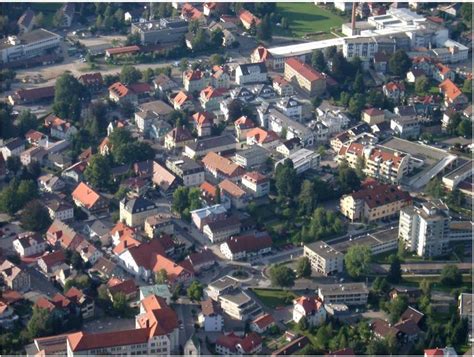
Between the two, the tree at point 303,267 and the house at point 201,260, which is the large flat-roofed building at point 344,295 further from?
the house at point 201,260

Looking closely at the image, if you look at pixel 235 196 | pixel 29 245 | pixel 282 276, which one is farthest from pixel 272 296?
pixel 29 245

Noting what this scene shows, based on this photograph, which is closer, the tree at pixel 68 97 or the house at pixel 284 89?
the tree at pixel 68 97

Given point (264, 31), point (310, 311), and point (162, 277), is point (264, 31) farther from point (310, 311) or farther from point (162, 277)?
point (310, 311)

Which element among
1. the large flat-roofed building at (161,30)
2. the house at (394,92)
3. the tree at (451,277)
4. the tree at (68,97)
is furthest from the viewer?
the large flat-roofed building at (161,30)

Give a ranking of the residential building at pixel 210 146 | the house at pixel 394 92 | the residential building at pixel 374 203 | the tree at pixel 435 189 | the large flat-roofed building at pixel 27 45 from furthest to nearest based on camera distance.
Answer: the large flat-roofed building at pixel 27 45 → the house at pixel 394 92 → the residential building at pixel 210 146 → the tree at pixel 435 189 → the residential building at pixel 374 203

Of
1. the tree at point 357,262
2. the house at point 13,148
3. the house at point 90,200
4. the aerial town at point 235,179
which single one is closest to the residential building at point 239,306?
the aerial town at point 235,179

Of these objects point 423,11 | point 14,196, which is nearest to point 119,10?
point 423,11
